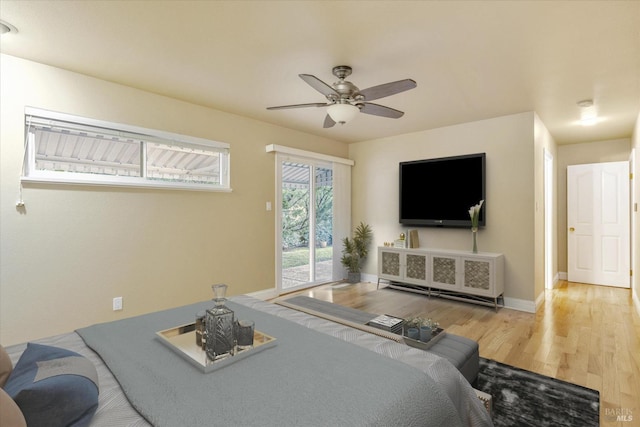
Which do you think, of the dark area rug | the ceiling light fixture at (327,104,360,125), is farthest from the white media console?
the ceiling light fixture at (327,104,360,125)

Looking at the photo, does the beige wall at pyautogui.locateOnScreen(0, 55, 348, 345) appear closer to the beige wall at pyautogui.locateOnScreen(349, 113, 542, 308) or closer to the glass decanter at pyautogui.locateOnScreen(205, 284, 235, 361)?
the glass decanter at pyautogui.locateOnScreen(205, 284, 235, 361)

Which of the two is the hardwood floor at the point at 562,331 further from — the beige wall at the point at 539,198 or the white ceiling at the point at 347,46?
the white ceiling at the point at 347,46

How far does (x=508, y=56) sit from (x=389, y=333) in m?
2.37

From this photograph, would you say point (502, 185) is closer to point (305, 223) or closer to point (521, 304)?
point (521, 304)

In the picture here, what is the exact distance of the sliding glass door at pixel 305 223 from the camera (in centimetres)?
484

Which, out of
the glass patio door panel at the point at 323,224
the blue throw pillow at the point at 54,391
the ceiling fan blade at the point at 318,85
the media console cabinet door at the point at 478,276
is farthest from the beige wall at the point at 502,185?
the blue throw pillow at the point at 54,391

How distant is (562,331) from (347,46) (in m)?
3.46

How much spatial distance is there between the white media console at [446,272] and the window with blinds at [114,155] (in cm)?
267

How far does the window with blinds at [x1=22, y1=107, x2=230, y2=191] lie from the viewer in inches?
111

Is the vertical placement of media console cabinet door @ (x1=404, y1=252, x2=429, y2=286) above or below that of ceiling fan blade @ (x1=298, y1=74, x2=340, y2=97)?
below

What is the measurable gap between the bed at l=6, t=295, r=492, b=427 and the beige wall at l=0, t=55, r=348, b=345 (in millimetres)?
1540

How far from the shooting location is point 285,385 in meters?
1.16

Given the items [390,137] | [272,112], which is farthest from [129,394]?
[390,137]

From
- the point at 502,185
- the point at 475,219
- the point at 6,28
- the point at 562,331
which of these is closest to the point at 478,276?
the point at 475,219
